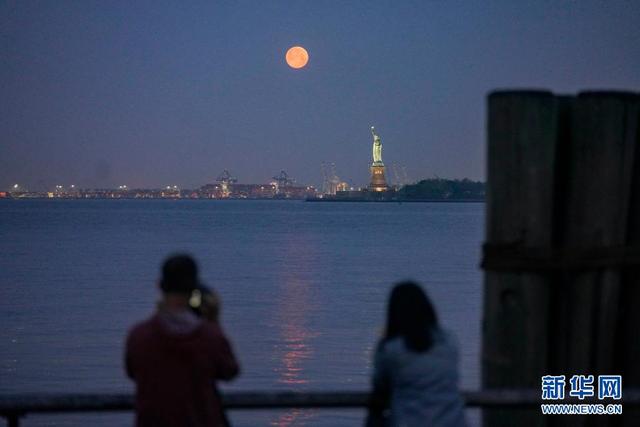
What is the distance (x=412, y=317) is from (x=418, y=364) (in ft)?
0.59

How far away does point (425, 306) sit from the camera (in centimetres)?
353

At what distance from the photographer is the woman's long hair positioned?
3.51 meters

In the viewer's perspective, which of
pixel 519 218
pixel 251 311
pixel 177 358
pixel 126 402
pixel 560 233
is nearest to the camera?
pixel 177 358

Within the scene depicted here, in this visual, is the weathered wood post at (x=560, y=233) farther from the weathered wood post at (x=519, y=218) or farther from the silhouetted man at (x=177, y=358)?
the silhouetted man at (x=177, y=358)

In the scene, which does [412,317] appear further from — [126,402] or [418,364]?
[126,402]

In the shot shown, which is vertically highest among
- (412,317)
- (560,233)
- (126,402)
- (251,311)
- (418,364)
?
(560,233)

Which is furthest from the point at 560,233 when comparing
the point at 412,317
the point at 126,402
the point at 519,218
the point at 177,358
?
the point at 126,402

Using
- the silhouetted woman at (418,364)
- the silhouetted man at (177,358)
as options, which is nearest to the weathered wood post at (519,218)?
the silhouetted woman at (418,364)

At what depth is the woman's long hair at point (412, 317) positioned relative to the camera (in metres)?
3.51

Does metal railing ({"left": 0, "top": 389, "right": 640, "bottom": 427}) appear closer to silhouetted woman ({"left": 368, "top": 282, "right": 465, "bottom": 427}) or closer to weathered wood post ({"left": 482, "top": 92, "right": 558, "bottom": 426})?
silhouetted woman ({"left": 368, "top": 282, "right": 465, "bottom": 427})

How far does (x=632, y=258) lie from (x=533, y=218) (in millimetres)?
448

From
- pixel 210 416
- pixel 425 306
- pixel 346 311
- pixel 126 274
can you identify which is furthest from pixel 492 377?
pixel 126 274

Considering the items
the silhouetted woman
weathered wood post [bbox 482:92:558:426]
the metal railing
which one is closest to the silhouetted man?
the metal railing

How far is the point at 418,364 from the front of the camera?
3.51 m
